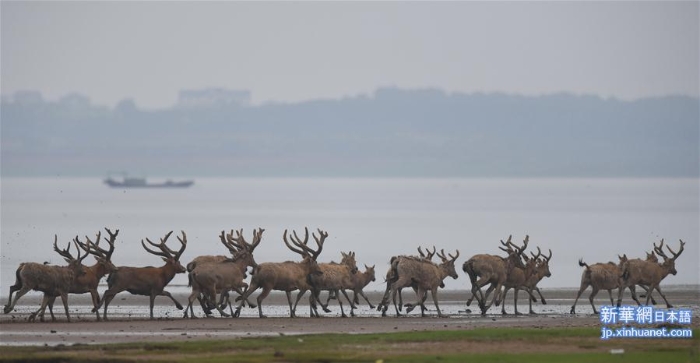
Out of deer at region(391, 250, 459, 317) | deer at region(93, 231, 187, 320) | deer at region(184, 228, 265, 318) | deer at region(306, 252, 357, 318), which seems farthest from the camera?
deer at region(306, 252, 357, 318)

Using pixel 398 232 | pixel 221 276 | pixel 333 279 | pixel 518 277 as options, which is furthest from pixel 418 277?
pixel 398 232

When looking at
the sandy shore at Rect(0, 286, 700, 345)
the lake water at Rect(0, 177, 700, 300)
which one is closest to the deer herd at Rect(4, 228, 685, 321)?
the sandy shore at Rect(0, 286, 700, 345)

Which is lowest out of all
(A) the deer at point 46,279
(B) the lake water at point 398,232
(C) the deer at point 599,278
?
(A) the deer at point 46,279

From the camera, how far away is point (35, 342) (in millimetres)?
28625

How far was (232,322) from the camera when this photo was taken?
33531 mm

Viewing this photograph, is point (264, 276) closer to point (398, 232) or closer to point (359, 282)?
point (359, 282)

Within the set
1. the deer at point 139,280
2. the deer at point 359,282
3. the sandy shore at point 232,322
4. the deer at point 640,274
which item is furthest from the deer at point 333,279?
the deer at point 640,274

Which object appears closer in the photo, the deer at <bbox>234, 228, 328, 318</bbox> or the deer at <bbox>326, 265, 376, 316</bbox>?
the deer at <bbox>234, 228, 328, 318</bbox>

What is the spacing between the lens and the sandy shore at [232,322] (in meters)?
30.1

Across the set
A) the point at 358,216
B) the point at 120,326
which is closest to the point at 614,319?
the point at 120,326

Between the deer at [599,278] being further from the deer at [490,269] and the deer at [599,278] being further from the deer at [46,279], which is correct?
the deer at [46,279]

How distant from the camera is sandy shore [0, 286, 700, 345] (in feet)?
98.8

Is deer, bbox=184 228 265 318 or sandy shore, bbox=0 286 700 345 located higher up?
deer, bbox=184 228 265 318

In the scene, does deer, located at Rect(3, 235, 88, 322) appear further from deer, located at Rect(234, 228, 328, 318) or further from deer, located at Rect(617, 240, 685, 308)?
deer, located at Rect(617, 240, 685, 308)
